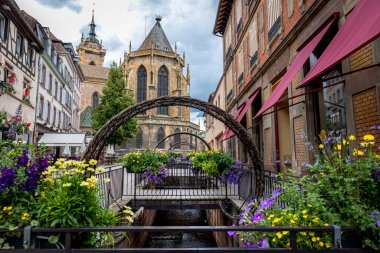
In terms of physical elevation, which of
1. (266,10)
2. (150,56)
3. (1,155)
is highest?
(150,56)

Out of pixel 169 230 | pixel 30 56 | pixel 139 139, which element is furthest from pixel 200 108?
pixel 139 139

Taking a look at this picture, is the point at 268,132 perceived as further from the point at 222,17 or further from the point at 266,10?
the point at 222,17

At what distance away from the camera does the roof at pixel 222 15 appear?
53.1ft

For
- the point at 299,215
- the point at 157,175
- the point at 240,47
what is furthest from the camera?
the point at 240,47

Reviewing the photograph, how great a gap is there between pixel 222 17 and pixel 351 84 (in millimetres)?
14639

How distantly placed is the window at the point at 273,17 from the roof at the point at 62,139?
58.9 ft

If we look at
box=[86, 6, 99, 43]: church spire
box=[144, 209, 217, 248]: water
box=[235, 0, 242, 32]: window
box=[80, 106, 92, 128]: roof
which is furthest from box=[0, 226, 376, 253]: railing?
box=[86, 6, 99, 43]: church spire

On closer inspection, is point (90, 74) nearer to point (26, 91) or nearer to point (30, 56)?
point (30, 56)

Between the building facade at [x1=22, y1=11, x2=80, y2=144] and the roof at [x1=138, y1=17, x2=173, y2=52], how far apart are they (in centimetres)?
1889

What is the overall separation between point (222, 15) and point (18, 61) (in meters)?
13.8

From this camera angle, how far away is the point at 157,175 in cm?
839

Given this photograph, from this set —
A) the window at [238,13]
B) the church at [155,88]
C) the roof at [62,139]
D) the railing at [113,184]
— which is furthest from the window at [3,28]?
the church at [155,88]

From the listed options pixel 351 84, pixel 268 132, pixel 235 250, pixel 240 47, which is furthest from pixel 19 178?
pixel 240 47

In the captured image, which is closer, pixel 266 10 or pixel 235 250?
pixel 235 250
